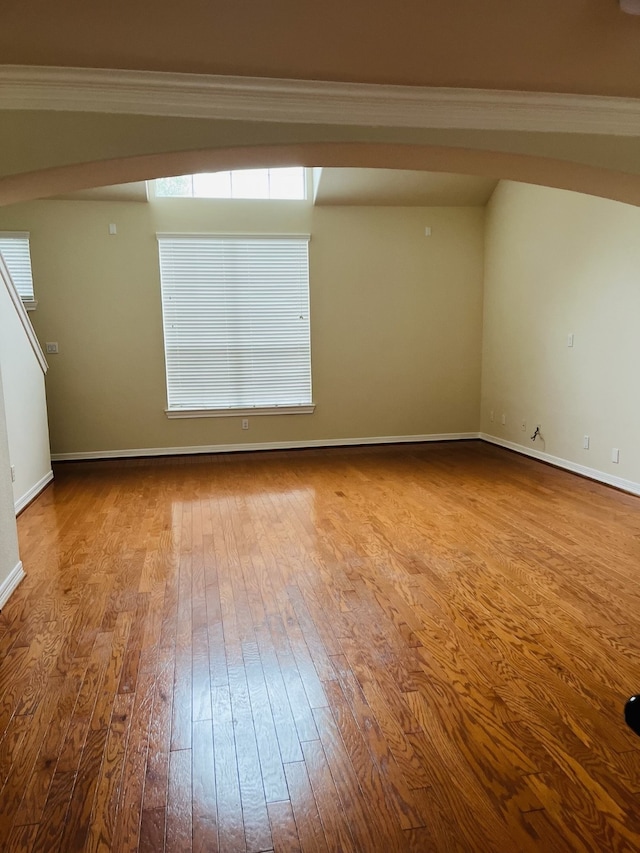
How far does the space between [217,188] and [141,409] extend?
262 centimetres

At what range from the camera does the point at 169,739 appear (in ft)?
6.21

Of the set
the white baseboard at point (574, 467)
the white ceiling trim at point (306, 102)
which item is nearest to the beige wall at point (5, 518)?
the white ceiling trim at point (306, 102)

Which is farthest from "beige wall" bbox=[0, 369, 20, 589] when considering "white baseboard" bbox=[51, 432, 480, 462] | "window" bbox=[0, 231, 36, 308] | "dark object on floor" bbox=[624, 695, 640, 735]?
"window" bbox=[0, 231, 36, 308]

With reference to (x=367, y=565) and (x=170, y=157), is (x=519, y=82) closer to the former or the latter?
(x=170, y=157)

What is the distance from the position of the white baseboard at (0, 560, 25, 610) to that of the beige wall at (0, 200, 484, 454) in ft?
11.0

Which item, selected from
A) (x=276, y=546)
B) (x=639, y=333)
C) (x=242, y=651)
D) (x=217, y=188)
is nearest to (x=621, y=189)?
(x=639, y=333)

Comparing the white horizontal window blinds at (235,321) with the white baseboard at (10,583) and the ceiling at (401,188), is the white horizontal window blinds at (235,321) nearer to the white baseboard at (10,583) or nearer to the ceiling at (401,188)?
the ceiling at (401,188)

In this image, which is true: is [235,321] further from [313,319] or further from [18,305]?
[18,305]

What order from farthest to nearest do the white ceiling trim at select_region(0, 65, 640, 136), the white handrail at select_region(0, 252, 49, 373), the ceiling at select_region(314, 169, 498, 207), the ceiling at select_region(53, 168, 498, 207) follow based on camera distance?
1. the ceiling at select_region(314, 169, 498, 207)
2. the ceiling at select_region(53, 168, 498, 207)
3. the white handrail at select_region(0, 252, 49, 373)
4. the white ceiling trim at select_region(0, 65, 640, 136)

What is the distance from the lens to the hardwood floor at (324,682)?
1.57 meters

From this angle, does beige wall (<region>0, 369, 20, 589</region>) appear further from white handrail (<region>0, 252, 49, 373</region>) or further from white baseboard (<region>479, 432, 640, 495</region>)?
white baseboard (<region>479, 432, 640, 495</region>)

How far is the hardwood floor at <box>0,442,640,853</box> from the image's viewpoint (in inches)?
61.7

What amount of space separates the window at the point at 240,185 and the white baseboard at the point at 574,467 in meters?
3.72

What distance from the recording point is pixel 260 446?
22.1 feet
